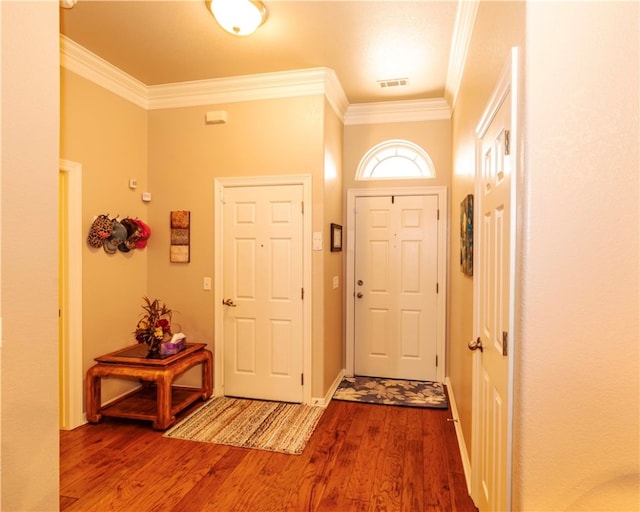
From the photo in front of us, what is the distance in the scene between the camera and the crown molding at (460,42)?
2230 mm

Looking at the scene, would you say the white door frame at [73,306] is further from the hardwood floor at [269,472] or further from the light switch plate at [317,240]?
the light switch plate at [317,240]

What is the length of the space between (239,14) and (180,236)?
6.62 ft

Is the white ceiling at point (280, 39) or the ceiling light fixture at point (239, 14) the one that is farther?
the white ceiling at point (280, 39)

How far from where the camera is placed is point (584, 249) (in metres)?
1.12

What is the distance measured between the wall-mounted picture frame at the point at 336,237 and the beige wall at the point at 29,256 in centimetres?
240

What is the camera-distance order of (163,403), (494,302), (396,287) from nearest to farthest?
(494,302)
(163,403)
(396,287)

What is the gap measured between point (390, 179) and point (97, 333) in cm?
314

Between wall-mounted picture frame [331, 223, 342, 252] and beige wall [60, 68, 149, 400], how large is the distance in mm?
1782

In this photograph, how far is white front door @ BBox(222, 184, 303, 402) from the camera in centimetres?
336

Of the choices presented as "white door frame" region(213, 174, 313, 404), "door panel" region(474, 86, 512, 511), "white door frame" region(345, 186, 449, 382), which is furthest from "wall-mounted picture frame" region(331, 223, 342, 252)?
"door panel" region(474, 86, 512, 511)

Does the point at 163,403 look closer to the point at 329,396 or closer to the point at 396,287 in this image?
the point at 329,396

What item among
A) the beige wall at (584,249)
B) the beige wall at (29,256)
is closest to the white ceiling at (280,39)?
the beige wall at (29,256)

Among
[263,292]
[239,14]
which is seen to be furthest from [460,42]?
[263,292]

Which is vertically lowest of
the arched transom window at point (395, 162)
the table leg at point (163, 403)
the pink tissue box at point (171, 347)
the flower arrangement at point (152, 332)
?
the table leg at point (163, 403)
